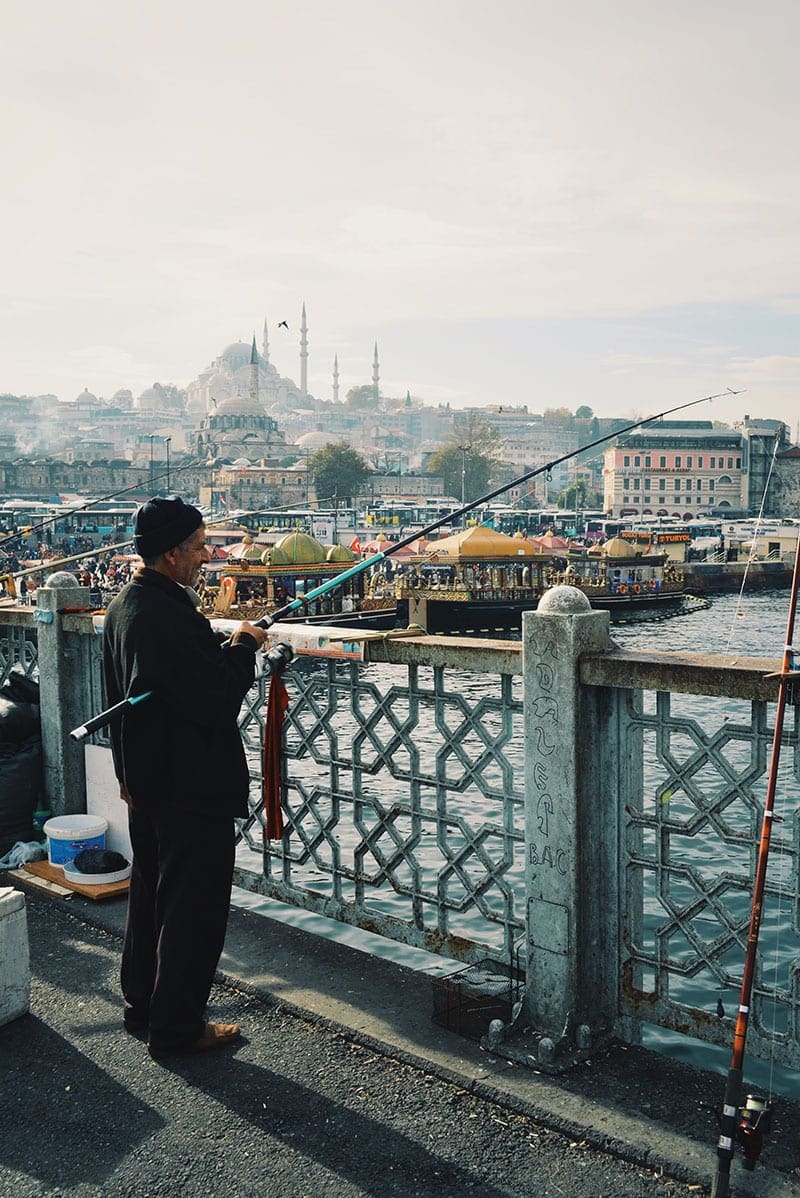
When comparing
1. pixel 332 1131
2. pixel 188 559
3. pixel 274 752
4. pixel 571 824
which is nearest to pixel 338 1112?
pixel 332 1131

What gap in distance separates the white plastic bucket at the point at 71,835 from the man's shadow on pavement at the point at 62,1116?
4.68 feet

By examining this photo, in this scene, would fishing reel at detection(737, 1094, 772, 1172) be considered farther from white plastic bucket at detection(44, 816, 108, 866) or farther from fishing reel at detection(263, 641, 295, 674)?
white plastic bucket at detection(44, 816, 108, 866)

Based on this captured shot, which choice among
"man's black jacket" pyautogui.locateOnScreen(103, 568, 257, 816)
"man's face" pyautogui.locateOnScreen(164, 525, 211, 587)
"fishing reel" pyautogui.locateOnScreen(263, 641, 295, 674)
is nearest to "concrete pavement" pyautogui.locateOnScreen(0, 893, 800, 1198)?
"man's black jacket" pyautogui.locateOnScreen(103, 568, 257, 816)

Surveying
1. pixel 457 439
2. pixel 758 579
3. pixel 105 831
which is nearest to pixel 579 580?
pixel 758 579

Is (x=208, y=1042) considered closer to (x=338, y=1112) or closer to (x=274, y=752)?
(x=338, y=1112)

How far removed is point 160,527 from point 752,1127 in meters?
2.15

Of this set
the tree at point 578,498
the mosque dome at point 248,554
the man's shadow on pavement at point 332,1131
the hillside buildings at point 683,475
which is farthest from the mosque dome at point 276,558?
the tree at point 578,498

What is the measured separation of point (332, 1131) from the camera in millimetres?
2803

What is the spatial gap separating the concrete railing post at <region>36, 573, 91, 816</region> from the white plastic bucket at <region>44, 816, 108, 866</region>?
0.85 feet

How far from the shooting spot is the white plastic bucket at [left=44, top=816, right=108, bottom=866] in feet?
15.6

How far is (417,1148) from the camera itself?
Answer: 2713mm

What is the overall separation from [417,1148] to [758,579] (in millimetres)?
65694

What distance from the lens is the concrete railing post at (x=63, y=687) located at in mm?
5078

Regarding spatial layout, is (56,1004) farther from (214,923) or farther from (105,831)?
(105,831)
